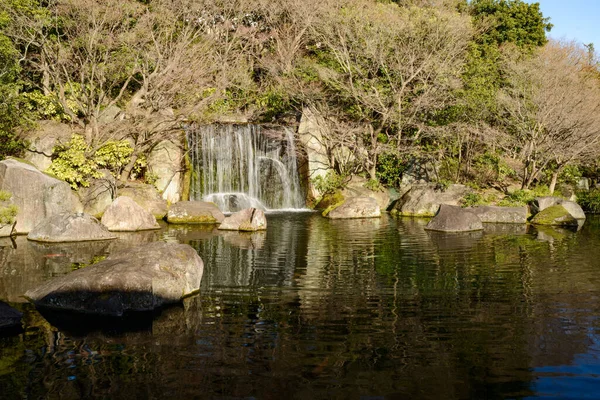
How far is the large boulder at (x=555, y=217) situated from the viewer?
28303 millimetres

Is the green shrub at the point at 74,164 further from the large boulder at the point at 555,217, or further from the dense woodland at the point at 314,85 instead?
the large boulder at the point at 555,217

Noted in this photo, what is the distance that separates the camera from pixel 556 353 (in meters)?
8.71

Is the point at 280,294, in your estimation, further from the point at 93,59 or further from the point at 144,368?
the point at 93,59

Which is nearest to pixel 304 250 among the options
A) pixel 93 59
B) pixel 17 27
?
pixel 93 59

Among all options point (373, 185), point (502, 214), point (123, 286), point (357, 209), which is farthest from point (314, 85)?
point (123, 286)

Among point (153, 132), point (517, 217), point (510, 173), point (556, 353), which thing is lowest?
point (556, 353)

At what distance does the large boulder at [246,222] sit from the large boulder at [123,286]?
11.7 meters

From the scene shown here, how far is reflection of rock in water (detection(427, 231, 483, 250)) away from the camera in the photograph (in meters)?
20.5

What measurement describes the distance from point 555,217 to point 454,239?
9356 mm

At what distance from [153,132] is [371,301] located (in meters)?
22.9

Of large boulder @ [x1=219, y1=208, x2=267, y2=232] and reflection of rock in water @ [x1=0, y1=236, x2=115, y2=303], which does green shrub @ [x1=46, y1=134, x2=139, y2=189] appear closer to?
reflection of rock in water @ [x1=0, y1=236, x2=115, y2=303]

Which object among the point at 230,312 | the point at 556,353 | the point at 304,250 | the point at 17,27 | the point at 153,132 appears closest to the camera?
the point at 556,353

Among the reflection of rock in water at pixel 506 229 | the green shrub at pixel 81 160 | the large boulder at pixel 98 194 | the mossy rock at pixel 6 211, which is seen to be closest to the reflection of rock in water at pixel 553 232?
the reflection of rock in water at pixel 506 229

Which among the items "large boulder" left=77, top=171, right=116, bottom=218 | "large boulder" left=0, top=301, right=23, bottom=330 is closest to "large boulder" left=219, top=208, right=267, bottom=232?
"large boulder" left=77, top=171, right=116, bottom=218
